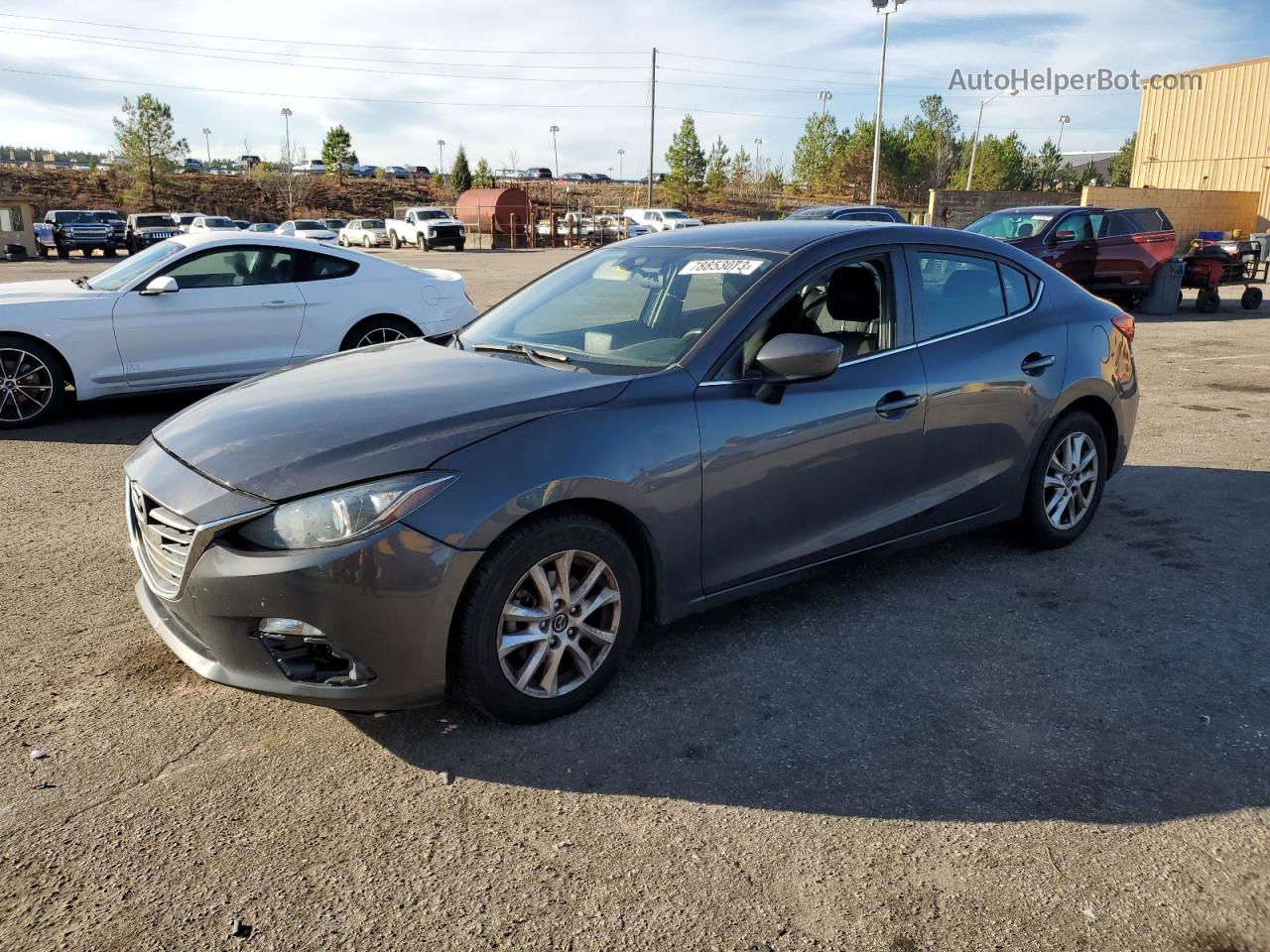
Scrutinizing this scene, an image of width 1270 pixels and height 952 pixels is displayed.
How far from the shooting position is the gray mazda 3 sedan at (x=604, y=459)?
9.68 ft

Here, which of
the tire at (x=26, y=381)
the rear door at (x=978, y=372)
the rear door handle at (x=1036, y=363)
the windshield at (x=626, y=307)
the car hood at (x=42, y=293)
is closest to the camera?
the windshield at (x=626, y=307)

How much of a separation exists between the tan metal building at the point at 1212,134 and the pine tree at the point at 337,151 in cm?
6854

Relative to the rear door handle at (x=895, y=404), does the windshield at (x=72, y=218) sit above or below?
above

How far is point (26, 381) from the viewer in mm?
7797

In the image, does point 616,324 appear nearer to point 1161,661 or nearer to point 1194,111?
point 1161,661

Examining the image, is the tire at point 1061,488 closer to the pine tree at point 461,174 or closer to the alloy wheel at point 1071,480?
the alloy wheel at point 1071,480

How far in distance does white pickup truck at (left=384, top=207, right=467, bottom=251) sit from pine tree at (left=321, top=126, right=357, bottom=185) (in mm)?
45113

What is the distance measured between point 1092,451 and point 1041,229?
14100mm

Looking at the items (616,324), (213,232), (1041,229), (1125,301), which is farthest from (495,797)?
(1125,301)

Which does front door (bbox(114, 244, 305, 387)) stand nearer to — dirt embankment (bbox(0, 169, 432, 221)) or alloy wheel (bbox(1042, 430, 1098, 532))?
alloy wheel (bbox(1042, 430, 1098, 532))

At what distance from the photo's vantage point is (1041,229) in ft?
57.7

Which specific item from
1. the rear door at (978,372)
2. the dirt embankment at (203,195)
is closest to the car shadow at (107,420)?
the rear door at (978,372)

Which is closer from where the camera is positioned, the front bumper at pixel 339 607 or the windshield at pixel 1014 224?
the front bumper at pixel 339 607

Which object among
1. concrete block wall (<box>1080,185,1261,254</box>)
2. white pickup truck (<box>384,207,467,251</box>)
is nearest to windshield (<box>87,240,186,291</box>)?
concrete block wall (<box>1080,185,1261,254</box>)
